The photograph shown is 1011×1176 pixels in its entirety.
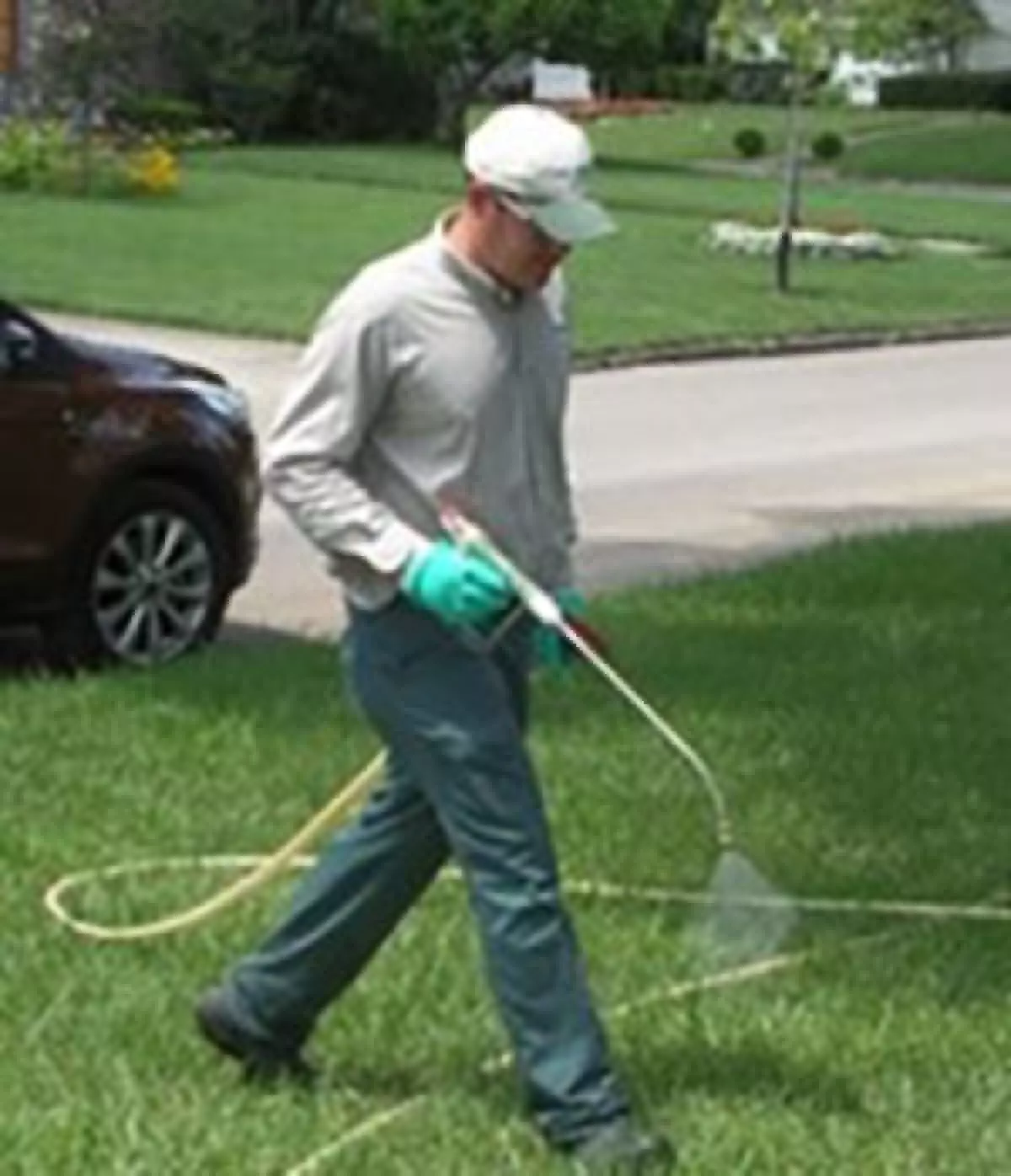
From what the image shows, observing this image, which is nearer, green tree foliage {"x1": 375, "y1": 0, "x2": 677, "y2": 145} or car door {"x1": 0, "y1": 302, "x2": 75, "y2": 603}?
car door {"x1": 0, "y1": 302, "x2": 75, "y2": 603}

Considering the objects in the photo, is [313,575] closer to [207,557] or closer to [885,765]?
[207,557]

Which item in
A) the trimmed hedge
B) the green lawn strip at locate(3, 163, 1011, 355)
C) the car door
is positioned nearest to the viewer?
the car door

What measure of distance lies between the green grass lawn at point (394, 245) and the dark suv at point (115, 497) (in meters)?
12.0

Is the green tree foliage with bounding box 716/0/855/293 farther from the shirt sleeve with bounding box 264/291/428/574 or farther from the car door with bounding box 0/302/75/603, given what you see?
the shirt sleeve with bounding box 264/291/428/574

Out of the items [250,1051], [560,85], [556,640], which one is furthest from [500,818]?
[560,85]

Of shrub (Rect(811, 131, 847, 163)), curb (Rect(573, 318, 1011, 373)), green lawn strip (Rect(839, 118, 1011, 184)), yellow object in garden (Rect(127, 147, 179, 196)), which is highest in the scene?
curb (Rect(573, 318, 1011, 373))

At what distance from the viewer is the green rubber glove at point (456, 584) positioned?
568cm

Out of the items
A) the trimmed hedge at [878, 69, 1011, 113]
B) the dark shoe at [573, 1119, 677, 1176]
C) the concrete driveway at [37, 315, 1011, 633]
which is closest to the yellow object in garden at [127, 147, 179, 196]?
the concrete driveway at [37, 315, 1011, 633]

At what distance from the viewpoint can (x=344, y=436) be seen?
5.86 m

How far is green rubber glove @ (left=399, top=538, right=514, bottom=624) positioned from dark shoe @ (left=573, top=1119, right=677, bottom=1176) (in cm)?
90

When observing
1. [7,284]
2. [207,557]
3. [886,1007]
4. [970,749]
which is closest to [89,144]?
[7,284]

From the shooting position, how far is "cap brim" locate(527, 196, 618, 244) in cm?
568

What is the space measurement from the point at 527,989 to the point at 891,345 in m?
22.3

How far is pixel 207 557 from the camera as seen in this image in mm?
12281
